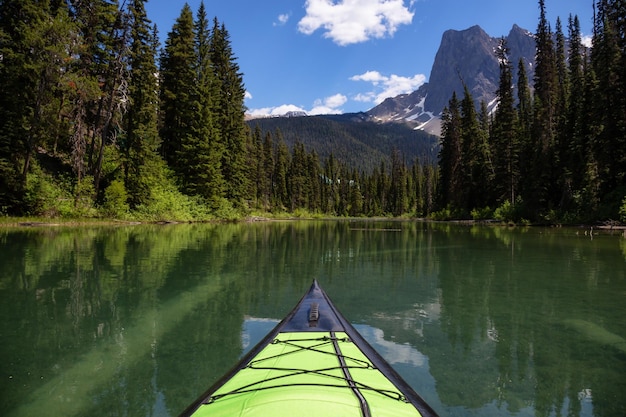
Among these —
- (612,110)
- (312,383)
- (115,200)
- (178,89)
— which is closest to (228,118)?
(178,89)

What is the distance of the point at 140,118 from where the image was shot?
33.1 m

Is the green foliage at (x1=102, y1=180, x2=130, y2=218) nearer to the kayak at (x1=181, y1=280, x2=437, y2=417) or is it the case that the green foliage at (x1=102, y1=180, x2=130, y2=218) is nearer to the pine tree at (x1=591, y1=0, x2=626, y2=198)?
the kayak at (x1=181, y1=280, x2=437, y2=417)

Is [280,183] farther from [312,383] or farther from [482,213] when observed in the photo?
[312,383]

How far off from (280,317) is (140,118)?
3034cm

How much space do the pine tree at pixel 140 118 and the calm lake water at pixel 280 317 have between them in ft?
59.9

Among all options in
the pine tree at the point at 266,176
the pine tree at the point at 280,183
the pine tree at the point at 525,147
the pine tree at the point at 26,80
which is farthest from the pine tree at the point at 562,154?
the pine tree at the point at 280,183

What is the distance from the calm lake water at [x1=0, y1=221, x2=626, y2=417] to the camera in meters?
4.66

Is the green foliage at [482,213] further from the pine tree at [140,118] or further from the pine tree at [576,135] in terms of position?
the pine tree at [140,118]

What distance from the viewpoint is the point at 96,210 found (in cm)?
2978

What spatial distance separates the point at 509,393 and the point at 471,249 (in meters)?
15.3

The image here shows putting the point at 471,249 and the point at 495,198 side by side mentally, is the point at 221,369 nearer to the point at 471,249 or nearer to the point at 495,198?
the point at 471,249

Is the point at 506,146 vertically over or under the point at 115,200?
over

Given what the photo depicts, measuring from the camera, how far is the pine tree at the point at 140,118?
3256 centimetres

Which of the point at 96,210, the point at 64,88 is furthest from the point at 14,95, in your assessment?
the point at 96,210
